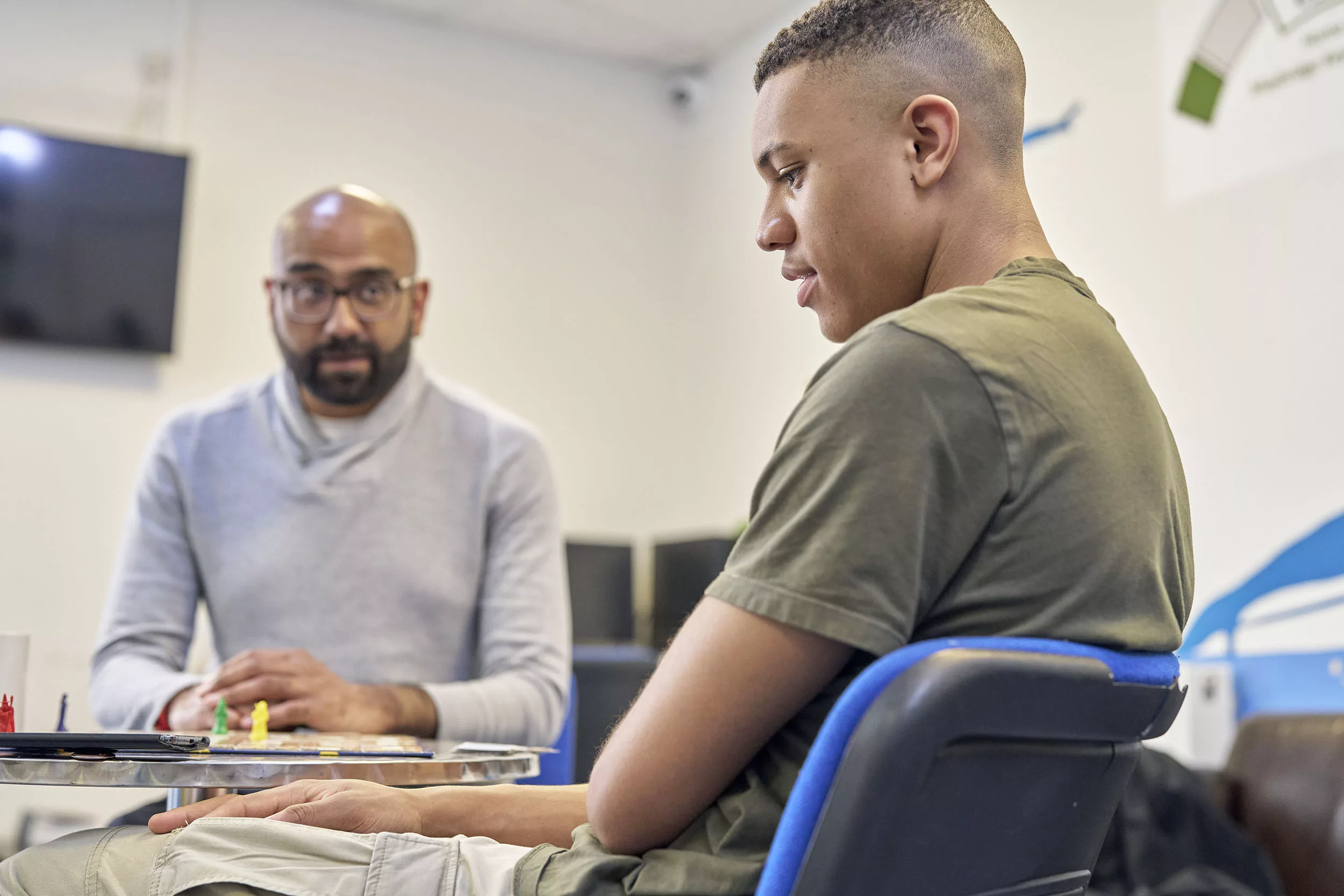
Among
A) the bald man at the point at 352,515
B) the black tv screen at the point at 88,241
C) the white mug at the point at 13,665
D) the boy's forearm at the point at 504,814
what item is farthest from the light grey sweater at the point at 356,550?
the black tv screen at the point at 88,241

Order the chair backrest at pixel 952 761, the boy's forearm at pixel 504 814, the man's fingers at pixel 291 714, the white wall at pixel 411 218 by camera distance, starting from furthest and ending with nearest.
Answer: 1. the white wall at pixel 411 218
2. the man's fingers at pixel 291 714
3. the boy's forearm at pixel 504 814
4. the chair backrest at pixel 952 761

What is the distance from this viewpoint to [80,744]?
107 centimetres

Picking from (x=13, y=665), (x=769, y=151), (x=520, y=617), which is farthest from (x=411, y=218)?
(x=769, y=151)

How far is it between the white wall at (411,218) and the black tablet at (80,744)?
3.27 metres

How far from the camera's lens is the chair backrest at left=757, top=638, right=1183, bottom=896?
0.72 meters

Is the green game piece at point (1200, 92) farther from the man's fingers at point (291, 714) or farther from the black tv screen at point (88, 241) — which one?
the black tv screen at point (88, 241)

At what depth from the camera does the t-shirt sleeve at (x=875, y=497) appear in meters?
0.78

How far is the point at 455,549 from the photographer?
2195 millimetres

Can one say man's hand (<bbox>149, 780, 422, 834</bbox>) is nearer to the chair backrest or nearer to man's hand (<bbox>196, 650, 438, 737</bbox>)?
the chair backrest

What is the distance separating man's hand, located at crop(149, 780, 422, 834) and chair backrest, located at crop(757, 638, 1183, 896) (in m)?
0.41

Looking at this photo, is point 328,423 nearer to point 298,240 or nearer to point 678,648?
point 298,240

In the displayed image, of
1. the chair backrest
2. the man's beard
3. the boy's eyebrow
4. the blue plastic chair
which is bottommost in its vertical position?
the blue plastic chair

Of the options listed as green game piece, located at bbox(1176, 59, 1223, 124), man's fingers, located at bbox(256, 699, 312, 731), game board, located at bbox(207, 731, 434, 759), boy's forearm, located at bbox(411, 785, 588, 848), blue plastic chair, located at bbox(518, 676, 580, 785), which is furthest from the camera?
green game piece, located at bbox(1176, 59, 1223, 124)

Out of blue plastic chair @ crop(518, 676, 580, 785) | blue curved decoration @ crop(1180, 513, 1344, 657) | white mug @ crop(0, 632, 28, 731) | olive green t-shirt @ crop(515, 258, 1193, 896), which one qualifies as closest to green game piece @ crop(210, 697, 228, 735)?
white mug @ crop(0, 632, 28, 731)
